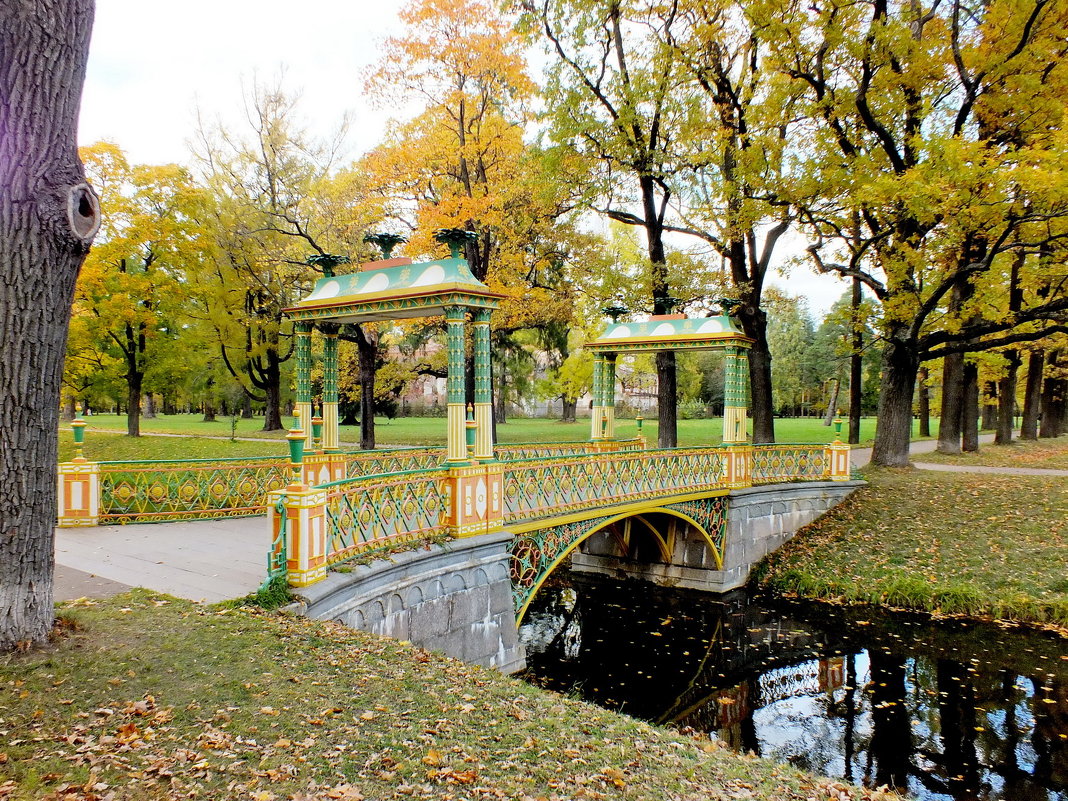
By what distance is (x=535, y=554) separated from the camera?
418 inches

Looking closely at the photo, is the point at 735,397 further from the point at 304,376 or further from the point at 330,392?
the point at 304,376

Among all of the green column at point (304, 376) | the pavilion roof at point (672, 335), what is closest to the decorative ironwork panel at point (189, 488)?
the green column at point (304, 376)

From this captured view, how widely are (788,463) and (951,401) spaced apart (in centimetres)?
854

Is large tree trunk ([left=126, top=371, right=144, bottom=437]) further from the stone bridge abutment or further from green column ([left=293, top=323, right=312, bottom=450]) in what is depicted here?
the stone bridge abutment

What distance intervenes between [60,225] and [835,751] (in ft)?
31.4

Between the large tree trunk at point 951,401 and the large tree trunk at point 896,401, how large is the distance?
2369mm

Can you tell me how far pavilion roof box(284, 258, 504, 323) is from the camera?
29.5 ft

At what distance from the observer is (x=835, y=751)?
8344 millimetres

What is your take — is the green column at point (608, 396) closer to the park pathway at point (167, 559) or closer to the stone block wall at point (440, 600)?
the stone block wall at point (440, 600)

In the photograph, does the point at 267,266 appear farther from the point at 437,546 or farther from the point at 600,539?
the point at 437,546

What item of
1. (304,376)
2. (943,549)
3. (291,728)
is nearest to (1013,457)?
(943,549)

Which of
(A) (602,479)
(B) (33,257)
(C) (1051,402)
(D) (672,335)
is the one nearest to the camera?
(B) (33,257)

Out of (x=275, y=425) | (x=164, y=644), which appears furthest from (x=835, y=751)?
(x=275, y=425)

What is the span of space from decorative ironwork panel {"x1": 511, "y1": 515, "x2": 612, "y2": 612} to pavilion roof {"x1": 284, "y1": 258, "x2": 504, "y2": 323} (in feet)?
11.7
